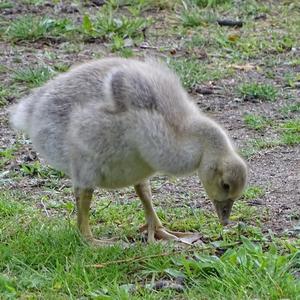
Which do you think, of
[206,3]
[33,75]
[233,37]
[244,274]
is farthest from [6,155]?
[206,3]

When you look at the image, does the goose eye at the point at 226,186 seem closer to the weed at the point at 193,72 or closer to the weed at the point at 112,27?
the weed at the point at 193,72

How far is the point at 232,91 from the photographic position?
8.92 meters

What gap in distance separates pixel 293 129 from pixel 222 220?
7.62 ft

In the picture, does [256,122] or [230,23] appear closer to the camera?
[256,122]

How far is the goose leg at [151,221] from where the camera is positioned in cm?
584

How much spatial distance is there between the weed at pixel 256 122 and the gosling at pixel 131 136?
225 centimetres

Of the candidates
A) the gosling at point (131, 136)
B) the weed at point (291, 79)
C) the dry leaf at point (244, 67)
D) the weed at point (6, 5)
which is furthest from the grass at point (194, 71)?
the gosling at point (131, 136)

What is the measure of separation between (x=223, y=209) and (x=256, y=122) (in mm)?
2519

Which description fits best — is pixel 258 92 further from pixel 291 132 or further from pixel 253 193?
pixel 253 193

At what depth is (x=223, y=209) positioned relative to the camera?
222 inches

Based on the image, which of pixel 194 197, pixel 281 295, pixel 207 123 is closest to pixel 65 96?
pixel 207 123

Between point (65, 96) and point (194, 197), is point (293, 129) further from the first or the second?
point (65, 96)

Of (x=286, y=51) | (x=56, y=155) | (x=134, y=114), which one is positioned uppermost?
(x=134, y=114)

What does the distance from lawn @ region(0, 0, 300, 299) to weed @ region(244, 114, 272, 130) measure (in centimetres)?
1
